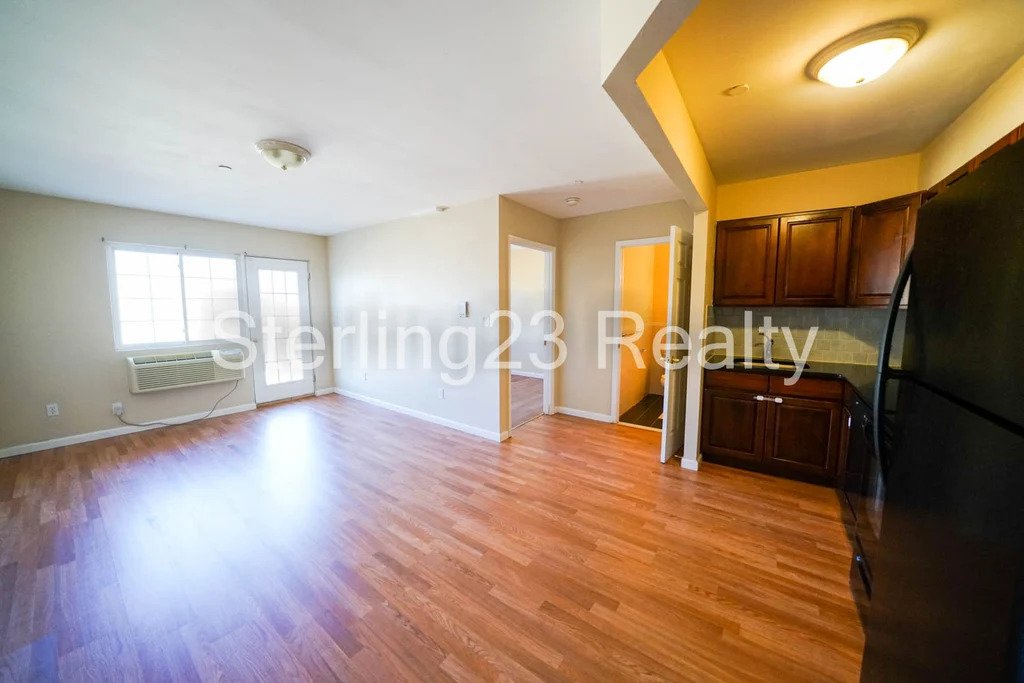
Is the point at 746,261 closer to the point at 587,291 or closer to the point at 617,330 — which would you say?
the point at 617,330

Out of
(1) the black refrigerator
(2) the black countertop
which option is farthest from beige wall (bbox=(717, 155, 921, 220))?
(1) the black refrigerator

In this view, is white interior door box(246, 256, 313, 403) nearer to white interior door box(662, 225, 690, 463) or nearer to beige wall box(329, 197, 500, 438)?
beige wall box(329, 197, 500, 438)

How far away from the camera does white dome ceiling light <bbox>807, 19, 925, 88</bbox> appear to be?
1327 mm

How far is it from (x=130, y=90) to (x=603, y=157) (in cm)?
270

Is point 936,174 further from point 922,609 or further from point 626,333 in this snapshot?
point 922,609

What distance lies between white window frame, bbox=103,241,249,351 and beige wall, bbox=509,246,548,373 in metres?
4.13

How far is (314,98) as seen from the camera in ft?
5.76

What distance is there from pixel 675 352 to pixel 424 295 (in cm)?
288

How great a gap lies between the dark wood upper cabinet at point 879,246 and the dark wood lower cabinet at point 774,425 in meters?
0.74

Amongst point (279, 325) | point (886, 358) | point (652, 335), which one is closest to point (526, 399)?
point (652, 335)

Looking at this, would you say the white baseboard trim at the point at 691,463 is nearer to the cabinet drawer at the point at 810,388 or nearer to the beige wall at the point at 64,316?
the cabinet drawer at the point at 810,388

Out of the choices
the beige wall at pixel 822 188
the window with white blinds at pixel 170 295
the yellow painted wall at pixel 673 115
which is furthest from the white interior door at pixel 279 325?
the beige wall at pixel 822 188

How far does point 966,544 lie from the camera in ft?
1.92

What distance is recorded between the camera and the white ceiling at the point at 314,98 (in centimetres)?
127
